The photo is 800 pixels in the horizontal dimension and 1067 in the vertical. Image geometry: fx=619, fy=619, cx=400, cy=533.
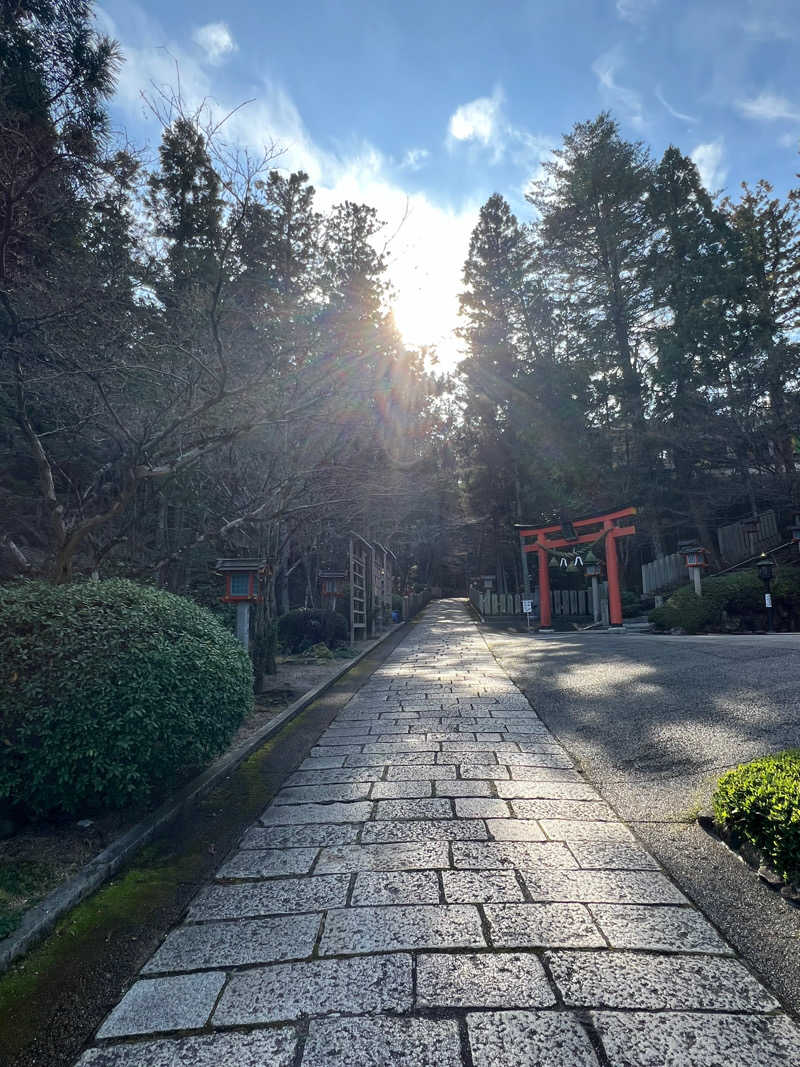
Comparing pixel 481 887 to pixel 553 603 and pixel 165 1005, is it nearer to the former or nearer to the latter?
pixel 165 1005

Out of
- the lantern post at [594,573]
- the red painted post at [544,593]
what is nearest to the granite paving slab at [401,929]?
the lantern post at [594,573]

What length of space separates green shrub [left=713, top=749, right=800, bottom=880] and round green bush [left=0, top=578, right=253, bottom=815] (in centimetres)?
304

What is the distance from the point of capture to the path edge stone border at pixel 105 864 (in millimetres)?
2445

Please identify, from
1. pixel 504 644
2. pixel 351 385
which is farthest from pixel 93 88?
pixel 504 644

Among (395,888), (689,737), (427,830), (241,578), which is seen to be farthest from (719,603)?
(395,888)

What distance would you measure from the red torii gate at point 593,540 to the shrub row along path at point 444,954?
45.1 ft

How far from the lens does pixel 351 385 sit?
9008mm

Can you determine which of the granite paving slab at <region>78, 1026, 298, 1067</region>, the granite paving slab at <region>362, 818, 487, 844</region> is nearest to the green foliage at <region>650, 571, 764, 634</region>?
the granite paving slab at <region>362, 818, 487, 844</region>

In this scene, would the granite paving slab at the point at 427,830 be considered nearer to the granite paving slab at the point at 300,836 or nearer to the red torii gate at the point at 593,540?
the granite paving slab at the point at 300,836

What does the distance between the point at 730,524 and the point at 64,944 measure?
21.7 metres

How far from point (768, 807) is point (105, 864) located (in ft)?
10.5

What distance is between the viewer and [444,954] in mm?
2213

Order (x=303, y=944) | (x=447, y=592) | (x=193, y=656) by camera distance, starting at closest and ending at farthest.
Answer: (x=303, y=944) < (x=193, y=656) < (x=447, y=592)

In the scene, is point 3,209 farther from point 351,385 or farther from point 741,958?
point 741,958
